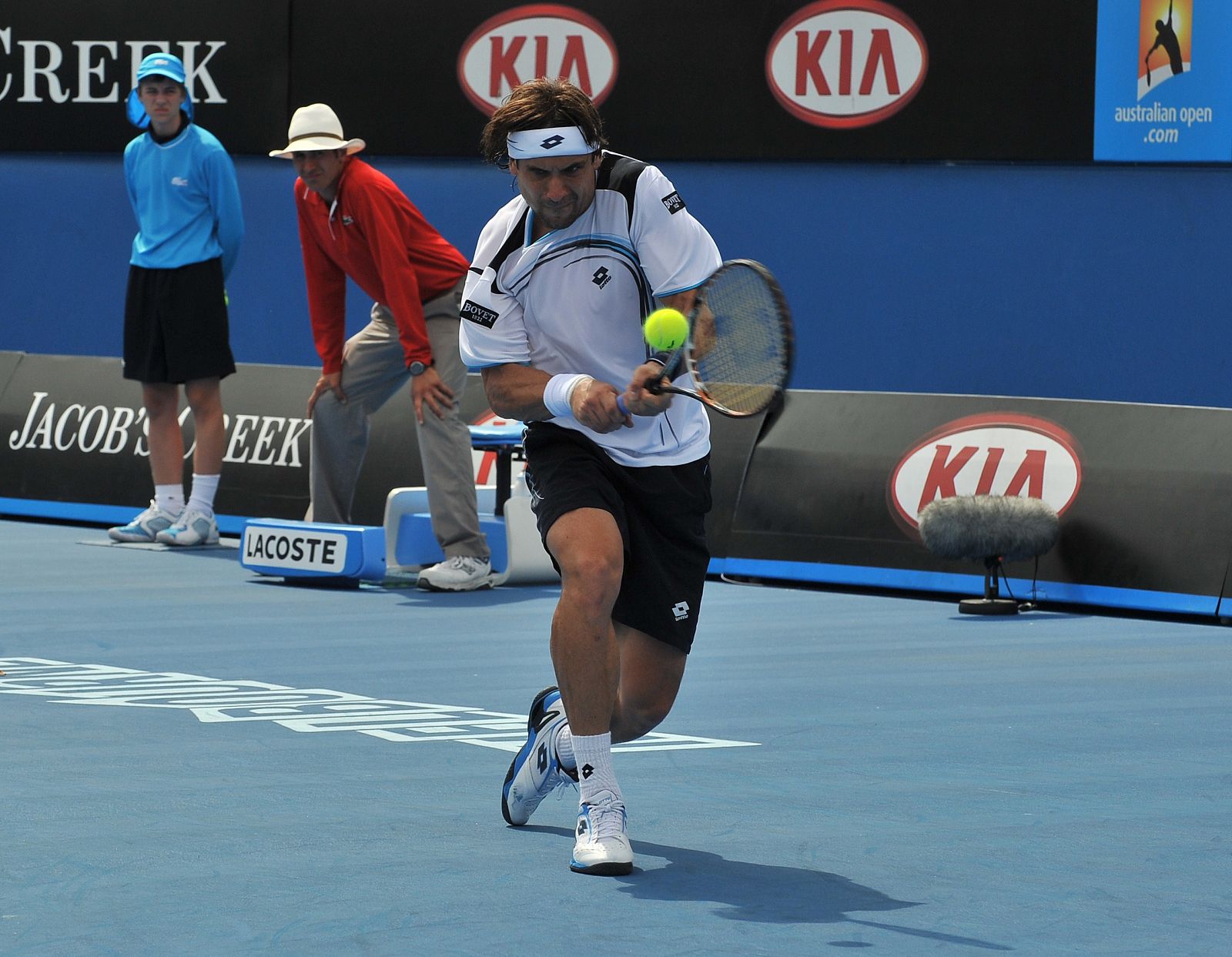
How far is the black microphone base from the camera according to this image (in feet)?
31.5

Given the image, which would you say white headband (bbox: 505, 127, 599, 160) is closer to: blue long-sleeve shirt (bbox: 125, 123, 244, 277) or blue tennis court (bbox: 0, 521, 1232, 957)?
blue tennis court (bbox: 0, 521, 1232, 957)

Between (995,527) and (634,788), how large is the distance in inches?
163

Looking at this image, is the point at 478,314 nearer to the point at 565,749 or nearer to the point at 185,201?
the point at 565,749

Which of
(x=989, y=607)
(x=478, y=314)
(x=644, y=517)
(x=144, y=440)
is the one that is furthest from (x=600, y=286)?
(x=144, y=440)

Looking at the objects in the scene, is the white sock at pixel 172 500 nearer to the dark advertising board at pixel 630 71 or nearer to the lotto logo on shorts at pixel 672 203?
the dark advertising board at pixel 630 71

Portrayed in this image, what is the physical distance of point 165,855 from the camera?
484cm

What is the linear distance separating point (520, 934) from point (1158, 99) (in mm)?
7990

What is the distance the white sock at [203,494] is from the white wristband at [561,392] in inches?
279

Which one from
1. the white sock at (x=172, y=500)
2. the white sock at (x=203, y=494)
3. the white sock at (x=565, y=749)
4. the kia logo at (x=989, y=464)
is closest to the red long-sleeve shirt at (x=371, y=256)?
the white sock at (x=203, y=494)

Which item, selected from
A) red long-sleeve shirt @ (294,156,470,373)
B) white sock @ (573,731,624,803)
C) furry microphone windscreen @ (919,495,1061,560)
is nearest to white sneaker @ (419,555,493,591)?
red long-sleeve shirt @ (294,156,470,373)

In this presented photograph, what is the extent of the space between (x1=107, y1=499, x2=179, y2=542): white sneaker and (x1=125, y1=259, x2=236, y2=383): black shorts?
2.44 ft

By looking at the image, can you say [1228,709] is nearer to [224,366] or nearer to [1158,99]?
[1158,99]

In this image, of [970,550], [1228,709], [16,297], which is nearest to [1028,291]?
[970,550]

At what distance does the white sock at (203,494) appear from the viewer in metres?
11.7
